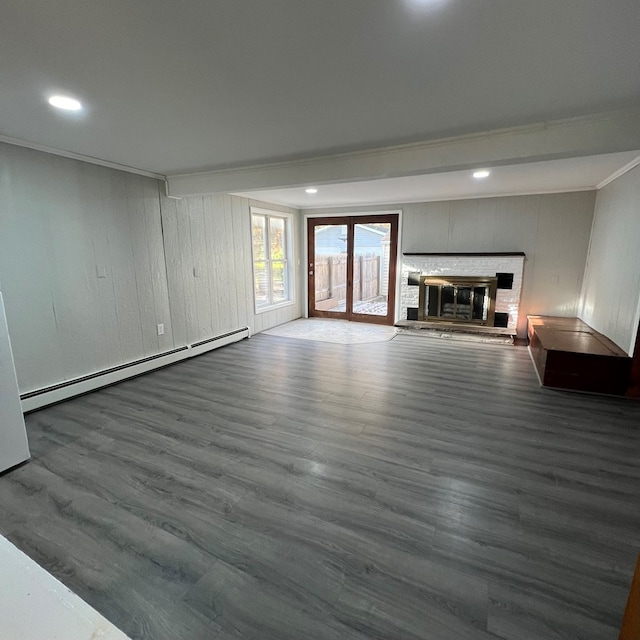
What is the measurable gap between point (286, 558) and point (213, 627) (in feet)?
1.26

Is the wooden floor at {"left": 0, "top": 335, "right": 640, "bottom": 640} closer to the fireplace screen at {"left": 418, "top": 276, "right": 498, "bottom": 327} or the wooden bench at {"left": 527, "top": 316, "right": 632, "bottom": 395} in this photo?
the wooden bench at {"left": 527, "top": 316, "right": 632, "bottom": 395}

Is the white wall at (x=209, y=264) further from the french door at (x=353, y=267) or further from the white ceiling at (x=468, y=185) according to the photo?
the french door at (x=353, y=267)

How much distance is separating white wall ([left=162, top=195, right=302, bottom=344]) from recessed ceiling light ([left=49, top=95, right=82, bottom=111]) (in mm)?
1975

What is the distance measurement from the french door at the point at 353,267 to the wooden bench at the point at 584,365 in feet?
10.2

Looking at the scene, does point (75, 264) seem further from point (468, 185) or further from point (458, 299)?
point (458, 299)

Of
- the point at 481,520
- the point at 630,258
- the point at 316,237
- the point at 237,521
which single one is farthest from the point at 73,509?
the point at 316,237

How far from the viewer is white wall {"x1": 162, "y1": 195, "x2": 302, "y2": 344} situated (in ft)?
14.4

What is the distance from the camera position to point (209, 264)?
4.88 meters

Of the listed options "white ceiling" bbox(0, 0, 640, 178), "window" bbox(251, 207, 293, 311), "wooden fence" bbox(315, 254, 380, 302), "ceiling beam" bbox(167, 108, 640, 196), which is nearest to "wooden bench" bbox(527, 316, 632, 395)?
"ceiling beam" bbox(167, 108, 640, 196)

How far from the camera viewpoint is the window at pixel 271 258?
5949 mm

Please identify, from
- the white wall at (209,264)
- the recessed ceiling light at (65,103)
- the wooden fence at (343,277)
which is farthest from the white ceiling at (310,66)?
the wooden fence at (343,277)

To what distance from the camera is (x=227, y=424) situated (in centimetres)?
279

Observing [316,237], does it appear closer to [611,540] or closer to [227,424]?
[227,424]

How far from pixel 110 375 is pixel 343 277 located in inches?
175
